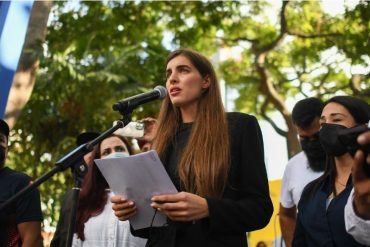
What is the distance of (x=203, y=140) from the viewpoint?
3.45 metres

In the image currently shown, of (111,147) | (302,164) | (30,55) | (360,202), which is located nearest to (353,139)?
(360,202)

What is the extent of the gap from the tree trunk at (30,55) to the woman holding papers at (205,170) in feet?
12.1

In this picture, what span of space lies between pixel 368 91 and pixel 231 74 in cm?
962

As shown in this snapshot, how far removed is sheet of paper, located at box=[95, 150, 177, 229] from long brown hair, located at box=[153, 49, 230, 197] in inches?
8.5

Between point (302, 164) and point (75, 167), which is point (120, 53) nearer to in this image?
point (302, 164)

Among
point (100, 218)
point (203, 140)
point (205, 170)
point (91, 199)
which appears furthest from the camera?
point (91, 199)

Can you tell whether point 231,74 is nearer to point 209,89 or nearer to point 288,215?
point 288,215

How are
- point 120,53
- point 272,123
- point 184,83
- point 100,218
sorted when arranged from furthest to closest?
point 272,123 → point 120,53 → point 100,218 → point 184,83

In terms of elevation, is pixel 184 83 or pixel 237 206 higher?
pixel 184 83

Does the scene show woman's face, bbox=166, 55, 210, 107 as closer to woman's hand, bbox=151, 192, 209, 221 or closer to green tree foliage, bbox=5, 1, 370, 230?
woman's hand, bbox=151, 192, 209, 221

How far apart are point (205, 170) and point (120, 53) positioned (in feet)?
31.0

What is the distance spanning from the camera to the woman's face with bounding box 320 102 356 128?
12.2 ft

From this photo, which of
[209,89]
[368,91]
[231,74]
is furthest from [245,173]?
[231,74]

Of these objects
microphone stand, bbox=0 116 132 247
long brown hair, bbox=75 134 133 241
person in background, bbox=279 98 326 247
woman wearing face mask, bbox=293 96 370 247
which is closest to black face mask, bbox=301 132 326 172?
person in background, bbox=279 98 326 247
